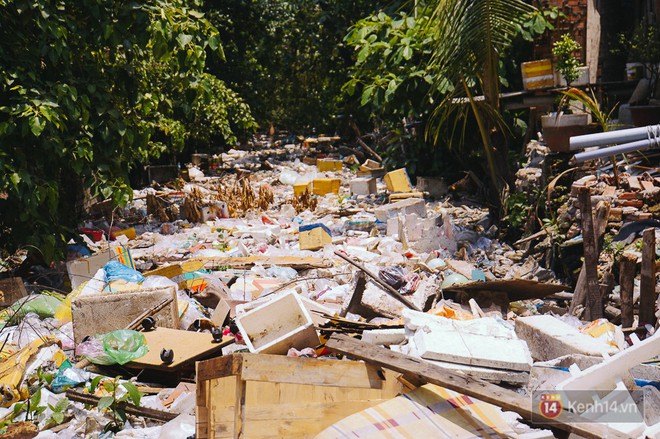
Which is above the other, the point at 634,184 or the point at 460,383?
the point at 634,184

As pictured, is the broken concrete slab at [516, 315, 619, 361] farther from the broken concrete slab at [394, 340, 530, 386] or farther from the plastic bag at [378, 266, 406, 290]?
the plastic bag at [378, 266, 406, 290]

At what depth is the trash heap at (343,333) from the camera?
3.17 meters

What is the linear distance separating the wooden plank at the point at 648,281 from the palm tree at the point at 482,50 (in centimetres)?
357

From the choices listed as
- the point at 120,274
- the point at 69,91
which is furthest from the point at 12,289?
the point at 69,91

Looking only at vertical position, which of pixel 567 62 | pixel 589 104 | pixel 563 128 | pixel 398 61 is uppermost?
→ pixel 398 61

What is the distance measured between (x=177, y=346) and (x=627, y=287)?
3.05m

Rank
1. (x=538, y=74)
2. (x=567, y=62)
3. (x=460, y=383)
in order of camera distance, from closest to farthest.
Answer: (x=460, y=383), (x=567, y=62), (x=538, y=74)

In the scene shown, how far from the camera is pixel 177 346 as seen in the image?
4.73 meters

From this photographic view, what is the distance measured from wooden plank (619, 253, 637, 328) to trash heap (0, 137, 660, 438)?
0.02 meters

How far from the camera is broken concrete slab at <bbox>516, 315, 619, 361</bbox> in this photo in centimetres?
408

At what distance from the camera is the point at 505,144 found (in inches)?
345

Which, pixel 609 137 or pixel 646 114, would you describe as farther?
pixel 646 114

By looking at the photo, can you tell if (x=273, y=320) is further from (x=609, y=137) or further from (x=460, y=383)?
(x=609, y=137)

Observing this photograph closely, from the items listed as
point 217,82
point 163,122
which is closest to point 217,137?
point 217,82
